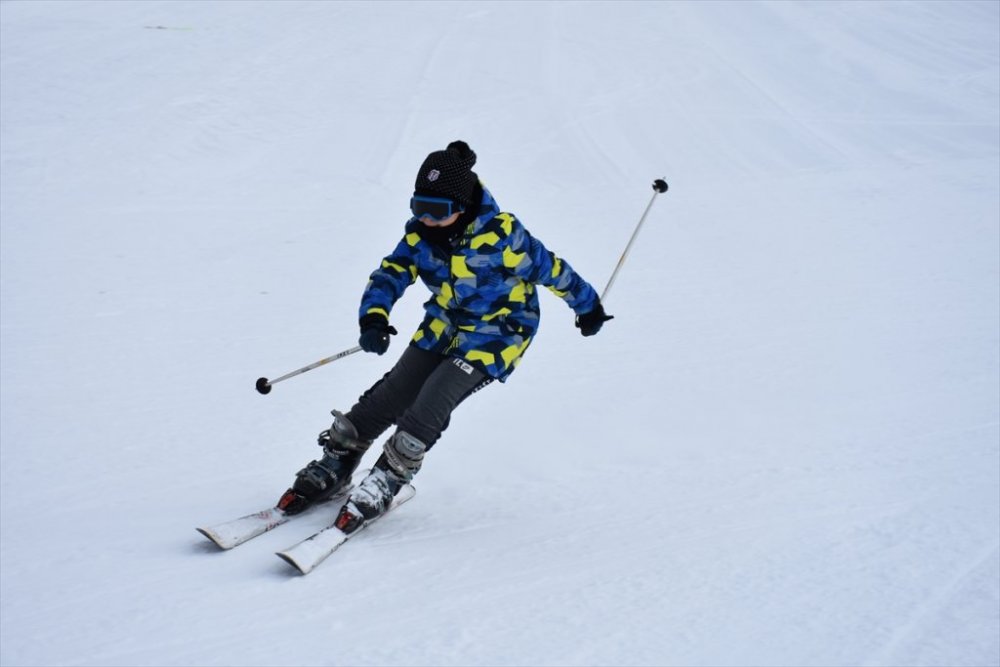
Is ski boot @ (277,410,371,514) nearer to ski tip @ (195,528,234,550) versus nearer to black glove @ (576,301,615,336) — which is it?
ski tip @ (195,528,234,550)

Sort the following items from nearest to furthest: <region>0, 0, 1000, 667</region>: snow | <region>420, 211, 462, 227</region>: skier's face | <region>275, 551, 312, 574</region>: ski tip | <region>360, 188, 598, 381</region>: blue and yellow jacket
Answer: <region>0, 0, 1000, 667</region>: snow
<region>275, 551, 312, 574</region>: ski tip
<region>420, 211, 462, 227</region>: skier's face
<region>360, 188, 598, 381</region>: blue and yellow jacket

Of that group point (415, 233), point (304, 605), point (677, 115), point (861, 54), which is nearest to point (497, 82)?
point (677, 115)

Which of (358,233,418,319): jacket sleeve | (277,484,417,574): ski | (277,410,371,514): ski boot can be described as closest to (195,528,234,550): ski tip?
(277,484,417,574): ski

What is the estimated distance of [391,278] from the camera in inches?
158

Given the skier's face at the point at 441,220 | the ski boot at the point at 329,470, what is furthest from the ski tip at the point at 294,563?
the skier's face at the point at 441,220

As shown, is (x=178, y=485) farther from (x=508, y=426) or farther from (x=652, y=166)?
(x=652, y=166)

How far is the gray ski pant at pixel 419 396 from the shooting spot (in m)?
3.90

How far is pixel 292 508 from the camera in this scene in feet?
13.3

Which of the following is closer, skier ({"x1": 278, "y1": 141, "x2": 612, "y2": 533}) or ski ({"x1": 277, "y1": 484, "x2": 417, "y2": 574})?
ski ({"x1": 277, "y1": 484, "x2": 417, "y2": 574})

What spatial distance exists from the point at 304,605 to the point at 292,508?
903mm

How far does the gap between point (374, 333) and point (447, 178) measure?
643 mm

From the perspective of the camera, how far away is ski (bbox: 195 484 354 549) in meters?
3.65

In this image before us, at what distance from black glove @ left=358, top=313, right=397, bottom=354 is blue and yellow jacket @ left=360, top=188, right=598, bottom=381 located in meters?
0.03

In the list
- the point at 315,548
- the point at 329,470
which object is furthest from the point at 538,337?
the point at 315,548
